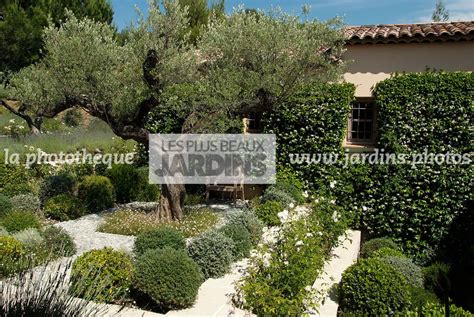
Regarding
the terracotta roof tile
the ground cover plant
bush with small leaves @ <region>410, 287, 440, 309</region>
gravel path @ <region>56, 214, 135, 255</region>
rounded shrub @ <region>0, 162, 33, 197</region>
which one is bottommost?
bush with small leaves @ <region>410, 287, 440, 309</region>

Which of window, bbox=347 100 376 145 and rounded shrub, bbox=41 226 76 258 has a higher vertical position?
window, bbox=347 100 376 145

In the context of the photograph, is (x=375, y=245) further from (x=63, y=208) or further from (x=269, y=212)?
(x=63, y=208)

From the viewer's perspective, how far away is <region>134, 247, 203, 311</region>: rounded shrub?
4863 mm

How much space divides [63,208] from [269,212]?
186 inches

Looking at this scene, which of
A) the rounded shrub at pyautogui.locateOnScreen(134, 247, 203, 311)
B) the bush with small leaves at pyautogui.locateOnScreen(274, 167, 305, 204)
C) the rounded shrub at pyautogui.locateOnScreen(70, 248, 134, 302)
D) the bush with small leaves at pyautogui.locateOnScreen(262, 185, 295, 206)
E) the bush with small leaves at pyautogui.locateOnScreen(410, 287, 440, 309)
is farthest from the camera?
the bush with small leaves at pyautogui.locateOnScreen(274, 167, 305, 204)

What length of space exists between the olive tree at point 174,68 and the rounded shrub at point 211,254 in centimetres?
270

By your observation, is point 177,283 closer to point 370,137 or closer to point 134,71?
point 134,71

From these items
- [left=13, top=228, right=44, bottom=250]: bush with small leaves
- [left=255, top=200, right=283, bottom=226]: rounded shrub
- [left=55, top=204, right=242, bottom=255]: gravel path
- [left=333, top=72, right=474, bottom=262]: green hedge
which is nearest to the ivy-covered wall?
[left=333, top=72, right=474, bottom=262]: green hedge

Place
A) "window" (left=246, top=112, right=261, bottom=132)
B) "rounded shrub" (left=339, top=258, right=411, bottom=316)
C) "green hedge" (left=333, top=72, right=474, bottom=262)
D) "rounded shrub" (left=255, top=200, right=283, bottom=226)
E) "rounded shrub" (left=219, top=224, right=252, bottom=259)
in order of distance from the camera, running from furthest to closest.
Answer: "window" (left=246, top=112, right=261, bottom=132), "green hedge" (left=333, top=72, right=474, bottom=262), "rounded shrub" (left=255, top=200, right=283, bottom=226), "rounded shrub" (left=219, top=224, right=252, bottom=259), "rounded shrub" (left=339, top=258, right=411, bottom=316)

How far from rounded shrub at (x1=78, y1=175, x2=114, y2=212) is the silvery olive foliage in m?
2.39

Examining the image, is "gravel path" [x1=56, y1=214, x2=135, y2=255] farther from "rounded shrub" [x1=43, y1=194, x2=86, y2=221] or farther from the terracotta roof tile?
the terracotta roof tile

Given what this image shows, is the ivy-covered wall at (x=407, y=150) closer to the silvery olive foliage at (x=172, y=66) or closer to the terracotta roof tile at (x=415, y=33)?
the terracotta roof tile at (x=415, y=33)

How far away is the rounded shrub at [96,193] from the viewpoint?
10.4 metres

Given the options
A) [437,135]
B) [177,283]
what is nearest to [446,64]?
[437,135]
